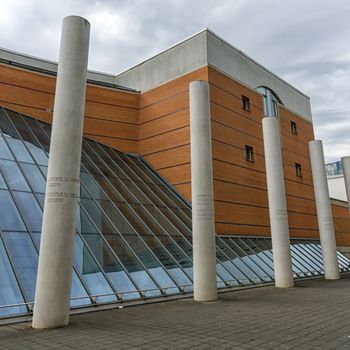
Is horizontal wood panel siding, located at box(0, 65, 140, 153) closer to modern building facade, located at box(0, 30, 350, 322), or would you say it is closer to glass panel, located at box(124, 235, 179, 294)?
modern building facade, located at box(0, 30, 350, 322)

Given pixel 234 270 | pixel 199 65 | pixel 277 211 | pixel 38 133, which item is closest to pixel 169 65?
pixel 199 65

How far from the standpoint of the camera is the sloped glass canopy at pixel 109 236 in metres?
9.66

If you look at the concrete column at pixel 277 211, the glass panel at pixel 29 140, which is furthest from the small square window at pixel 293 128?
the glass panel at pixel 29 140

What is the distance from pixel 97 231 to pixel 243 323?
681 centimetres

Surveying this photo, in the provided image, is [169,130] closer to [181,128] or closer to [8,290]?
[181,128]

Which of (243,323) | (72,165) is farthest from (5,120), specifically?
(243,323)

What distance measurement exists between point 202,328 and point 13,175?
933 cm

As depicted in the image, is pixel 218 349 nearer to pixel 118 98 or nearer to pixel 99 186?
pixel 99 186

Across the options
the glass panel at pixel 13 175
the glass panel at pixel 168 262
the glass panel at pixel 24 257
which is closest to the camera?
the glass panel at pixel 24 257

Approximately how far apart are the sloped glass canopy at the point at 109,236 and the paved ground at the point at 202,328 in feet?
4.49

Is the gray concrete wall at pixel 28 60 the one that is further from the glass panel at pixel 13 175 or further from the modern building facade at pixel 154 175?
the glass panel at pixel 13 175

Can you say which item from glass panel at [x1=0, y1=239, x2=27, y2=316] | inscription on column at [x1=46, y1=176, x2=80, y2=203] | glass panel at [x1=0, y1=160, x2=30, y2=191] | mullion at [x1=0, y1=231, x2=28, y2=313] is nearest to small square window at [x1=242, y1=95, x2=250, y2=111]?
glass panel at [x1=0, y1=160, x2=30, y2=191]

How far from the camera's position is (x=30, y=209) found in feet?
37.8

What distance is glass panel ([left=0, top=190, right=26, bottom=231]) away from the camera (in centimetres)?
1034
